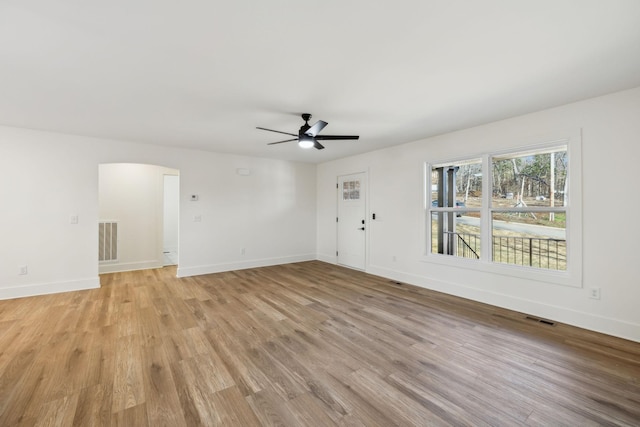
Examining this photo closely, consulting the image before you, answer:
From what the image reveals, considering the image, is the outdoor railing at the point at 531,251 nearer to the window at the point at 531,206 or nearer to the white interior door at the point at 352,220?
the window at the point at 531,206

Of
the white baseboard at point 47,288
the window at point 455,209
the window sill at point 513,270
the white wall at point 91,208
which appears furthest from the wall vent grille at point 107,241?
the window at point 455,209

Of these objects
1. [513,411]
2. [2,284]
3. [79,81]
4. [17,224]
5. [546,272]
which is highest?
[79,81]

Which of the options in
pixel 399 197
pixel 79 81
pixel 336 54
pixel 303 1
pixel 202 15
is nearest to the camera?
pixel 303 1

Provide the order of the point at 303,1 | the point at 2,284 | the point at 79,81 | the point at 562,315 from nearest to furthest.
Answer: the point at 303,1 < the point at 79,81 < the point at 562,315 < the point at 2,284

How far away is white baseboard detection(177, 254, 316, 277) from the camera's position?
5209 mm

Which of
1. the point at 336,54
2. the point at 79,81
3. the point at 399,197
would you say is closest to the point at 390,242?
the point at 399,197

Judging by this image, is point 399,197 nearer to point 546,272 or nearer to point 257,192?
point 546,272

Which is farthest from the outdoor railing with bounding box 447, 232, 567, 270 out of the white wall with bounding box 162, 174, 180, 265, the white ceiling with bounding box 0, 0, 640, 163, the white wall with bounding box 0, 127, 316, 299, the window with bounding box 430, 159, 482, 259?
the white wall with bounding box 162, 174, 180, 265

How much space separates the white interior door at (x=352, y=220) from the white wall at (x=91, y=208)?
4.48ft

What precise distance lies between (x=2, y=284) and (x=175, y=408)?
14.1 ft

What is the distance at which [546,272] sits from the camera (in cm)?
319

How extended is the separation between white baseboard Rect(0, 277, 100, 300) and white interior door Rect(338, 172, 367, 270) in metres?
4.73

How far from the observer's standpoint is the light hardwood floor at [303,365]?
1.69 metres

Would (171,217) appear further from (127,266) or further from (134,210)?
(127,266)
